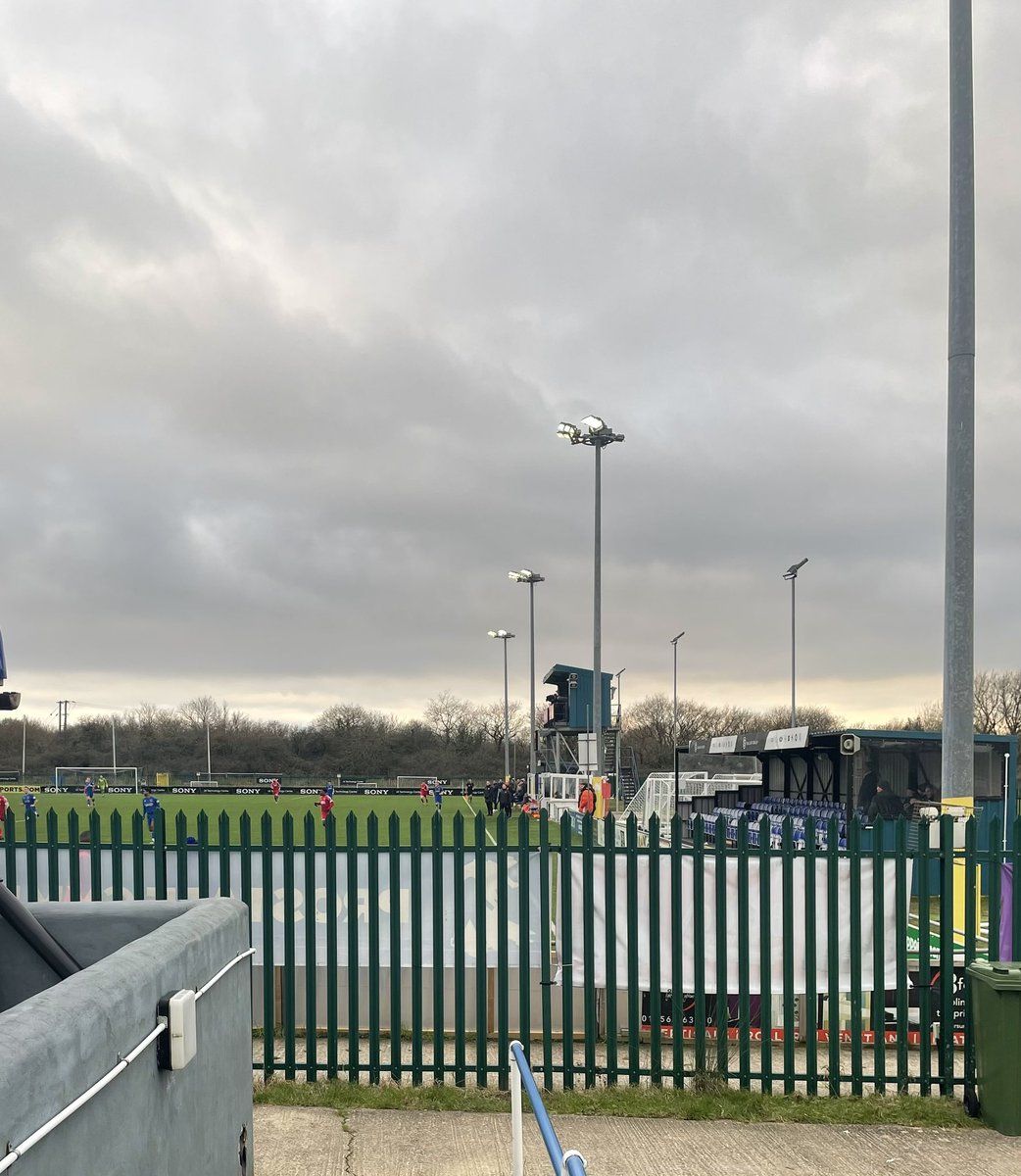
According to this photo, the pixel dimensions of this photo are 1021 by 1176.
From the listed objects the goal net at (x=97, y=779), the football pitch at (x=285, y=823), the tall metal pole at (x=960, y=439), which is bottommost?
the goal net at (x=97, y=779)

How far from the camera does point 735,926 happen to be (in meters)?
7.96

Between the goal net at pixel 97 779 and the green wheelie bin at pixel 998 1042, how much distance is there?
86.9 meters

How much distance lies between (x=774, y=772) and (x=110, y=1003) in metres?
33.8

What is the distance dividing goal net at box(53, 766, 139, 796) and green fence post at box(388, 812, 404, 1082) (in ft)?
278

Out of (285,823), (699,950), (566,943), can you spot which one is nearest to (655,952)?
(699,950)

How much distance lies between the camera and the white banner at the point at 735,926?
7.82 metres

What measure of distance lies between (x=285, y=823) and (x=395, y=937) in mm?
1096

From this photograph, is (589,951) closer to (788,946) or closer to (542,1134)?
(788,946)

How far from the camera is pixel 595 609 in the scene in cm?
3081

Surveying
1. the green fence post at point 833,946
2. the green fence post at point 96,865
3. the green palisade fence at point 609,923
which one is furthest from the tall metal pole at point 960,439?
the green fence post at point 96,865

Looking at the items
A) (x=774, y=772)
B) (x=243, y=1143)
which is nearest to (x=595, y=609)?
(x=774, y=772)

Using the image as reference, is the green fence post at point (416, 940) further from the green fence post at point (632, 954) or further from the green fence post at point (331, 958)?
the green fence post at point (632, 954)

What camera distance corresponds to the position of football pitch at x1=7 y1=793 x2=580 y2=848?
25.1 feet

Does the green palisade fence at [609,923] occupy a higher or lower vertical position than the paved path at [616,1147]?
higher
